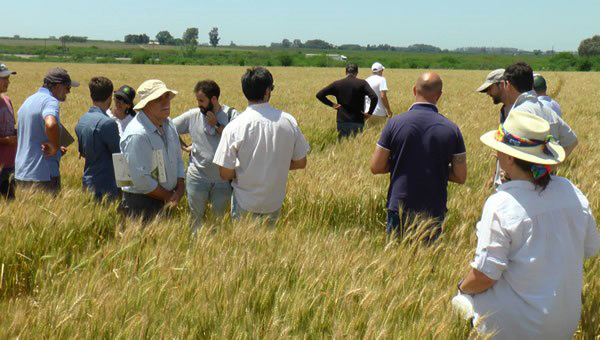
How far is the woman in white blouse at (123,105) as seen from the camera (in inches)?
192

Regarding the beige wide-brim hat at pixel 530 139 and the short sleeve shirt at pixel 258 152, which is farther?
the short sleeve shirt at pixel 258 152

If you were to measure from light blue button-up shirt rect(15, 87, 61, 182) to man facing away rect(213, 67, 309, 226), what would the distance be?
5.59ft

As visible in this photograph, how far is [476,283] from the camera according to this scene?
239 cm

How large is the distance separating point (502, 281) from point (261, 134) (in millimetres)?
2011

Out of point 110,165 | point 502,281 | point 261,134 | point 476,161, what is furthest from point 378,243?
point 476,161

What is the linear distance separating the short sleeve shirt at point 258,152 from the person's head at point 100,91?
1233 mm

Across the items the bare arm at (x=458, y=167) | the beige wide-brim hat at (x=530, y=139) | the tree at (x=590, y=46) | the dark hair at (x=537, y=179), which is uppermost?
the tree at (x=590, y=46)

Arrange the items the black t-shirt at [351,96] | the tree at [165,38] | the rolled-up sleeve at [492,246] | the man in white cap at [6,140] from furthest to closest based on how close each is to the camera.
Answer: the tree at [165,38], the black t-shirt at [351,96], the man in white cap at [6,140], the rolled-up sleeve at [492,246]

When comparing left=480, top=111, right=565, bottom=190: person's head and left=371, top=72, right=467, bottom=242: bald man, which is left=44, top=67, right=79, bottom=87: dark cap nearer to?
left=371, top=72, right=467, bottom=242: bald man

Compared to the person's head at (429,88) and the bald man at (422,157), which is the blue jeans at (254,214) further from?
the person's head at (429,88)

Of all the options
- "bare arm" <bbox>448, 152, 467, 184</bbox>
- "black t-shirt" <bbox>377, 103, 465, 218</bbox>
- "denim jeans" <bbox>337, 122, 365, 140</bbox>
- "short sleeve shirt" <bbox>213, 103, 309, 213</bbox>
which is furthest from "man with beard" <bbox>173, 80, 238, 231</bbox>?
"denim jeans" <bbox>337, 122, 365, 140</bbox>

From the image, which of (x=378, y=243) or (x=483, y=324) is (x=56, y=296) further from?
(x=378, y=243)

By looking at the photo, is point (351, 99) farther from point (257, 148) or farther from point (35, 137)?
point (35, 137)

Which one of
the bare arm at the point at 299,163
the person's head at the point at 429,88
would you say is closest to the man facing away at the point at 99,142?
the bare arm at the point at 299,163
